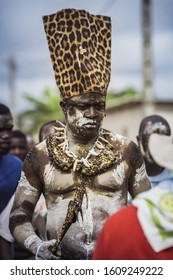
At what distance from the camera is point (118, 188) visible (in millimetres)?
3660

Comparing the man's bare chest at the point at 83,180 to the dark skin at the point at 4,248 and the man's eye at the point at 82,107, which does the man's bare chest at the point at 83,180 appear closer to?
the man's eye at the point at 82,107

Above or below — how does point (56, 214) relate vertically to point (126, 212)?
below

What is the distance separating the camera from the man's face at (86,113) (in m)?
3.61

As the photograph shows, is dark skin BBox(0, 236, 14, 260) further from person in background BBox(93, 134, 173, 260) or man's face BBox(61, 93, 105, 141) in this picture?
person in background BBox(93, 134, 173, 260)

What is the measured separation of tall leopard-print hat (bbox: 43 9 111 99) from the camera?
362 cm

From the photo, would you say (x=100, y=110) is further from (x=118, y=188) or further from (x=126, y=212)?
(x=126, y=212)

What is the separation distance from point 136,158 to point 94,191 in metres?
0.30

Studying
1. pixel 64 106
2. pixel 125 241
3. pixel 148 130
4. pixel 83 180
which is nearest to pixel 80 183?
pixel 83 180

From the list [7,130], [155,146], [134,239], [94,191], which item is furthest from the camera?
[7,130]

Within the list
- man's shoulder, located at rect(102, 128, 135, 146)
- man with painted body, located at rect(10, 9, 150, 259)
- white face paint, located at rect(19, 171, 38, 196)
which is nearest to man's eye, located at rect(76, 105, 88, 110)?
man with painted body, located at rect(10, 9, 150, 259)

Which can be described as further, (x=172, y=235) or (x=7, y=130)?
(x=7, y=130)

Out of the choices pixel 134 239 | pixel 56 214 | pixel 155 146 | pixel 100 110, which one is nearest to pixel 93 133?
pixel 100 110

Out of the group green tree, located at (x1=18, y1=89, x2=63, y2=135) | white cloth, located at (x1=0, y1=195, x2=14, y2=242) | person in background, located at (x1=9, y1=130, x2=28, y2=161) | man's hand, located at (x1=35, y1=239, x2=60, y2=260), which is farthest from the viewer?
green tree, located at (x1=18, y1=89, x2=63, y2=135)

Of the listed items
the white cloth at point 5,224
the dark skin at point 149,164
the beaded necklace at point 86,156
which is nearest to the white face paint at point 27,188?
the beaded necklace at point 86,156
